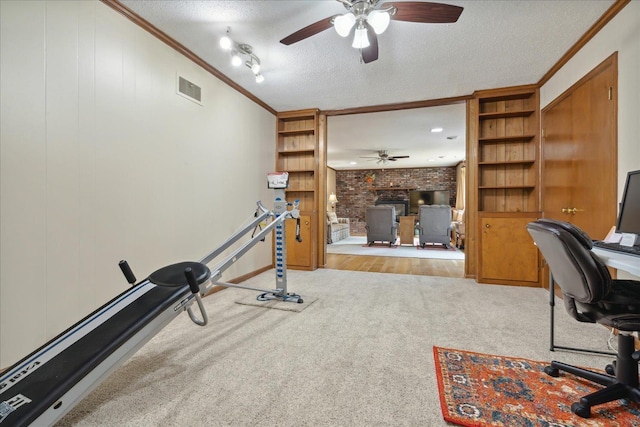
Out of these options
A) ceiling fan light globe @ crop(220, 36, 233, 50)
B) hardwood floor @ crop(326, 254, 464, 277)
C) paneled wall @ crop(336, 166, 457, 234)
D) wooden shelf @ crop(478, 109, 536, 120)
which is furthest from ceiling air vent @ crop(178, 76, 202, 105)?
paneled wall @ crop(336, 166, 457, 234)

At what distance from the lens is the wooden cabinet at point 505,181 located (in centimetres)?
341

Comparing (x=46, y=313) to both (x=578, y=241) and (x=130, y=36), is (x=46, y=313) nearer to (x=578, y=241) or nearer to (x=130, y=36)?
(x=130, y=36)

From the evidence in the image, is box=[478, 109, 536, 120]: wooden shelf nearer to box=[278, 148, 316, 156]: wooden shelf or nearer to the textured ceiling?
the textured ceiling

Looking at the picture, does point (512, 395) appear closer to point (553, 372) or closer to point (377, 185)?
point (553, 372)

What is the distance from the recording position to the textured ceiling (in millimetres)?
2148

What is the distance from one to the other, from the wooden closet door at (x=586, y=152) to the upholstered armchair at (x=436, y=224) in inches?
137

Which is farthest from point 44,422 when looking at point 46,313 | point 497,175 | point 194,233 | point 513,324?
point 497,175

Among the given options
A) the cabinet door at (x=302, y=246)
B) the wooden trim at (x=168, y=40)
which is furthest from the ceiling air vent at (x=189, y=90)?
the cabinet door at (x=302, y=246)

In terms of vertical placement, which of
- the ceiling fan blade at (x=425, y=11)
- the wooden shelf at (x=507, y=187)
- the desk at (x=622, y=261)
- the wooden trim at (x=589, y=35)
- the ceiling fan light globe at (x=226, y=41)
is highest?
the wooden trim at (x=589, y=35)

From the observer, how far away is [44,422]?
0.92 metres

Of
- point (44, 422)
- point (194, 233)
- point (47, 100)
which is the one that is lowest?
point (44, 422)

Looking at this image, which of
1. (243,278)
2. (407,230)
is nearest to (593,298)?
(243,278)

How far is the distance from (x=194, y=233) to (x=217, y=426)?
2.00 metres

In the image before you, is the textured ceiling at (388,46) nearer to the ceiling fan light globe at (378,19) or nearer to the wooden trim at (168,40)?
the wooden trim at (168,40)
